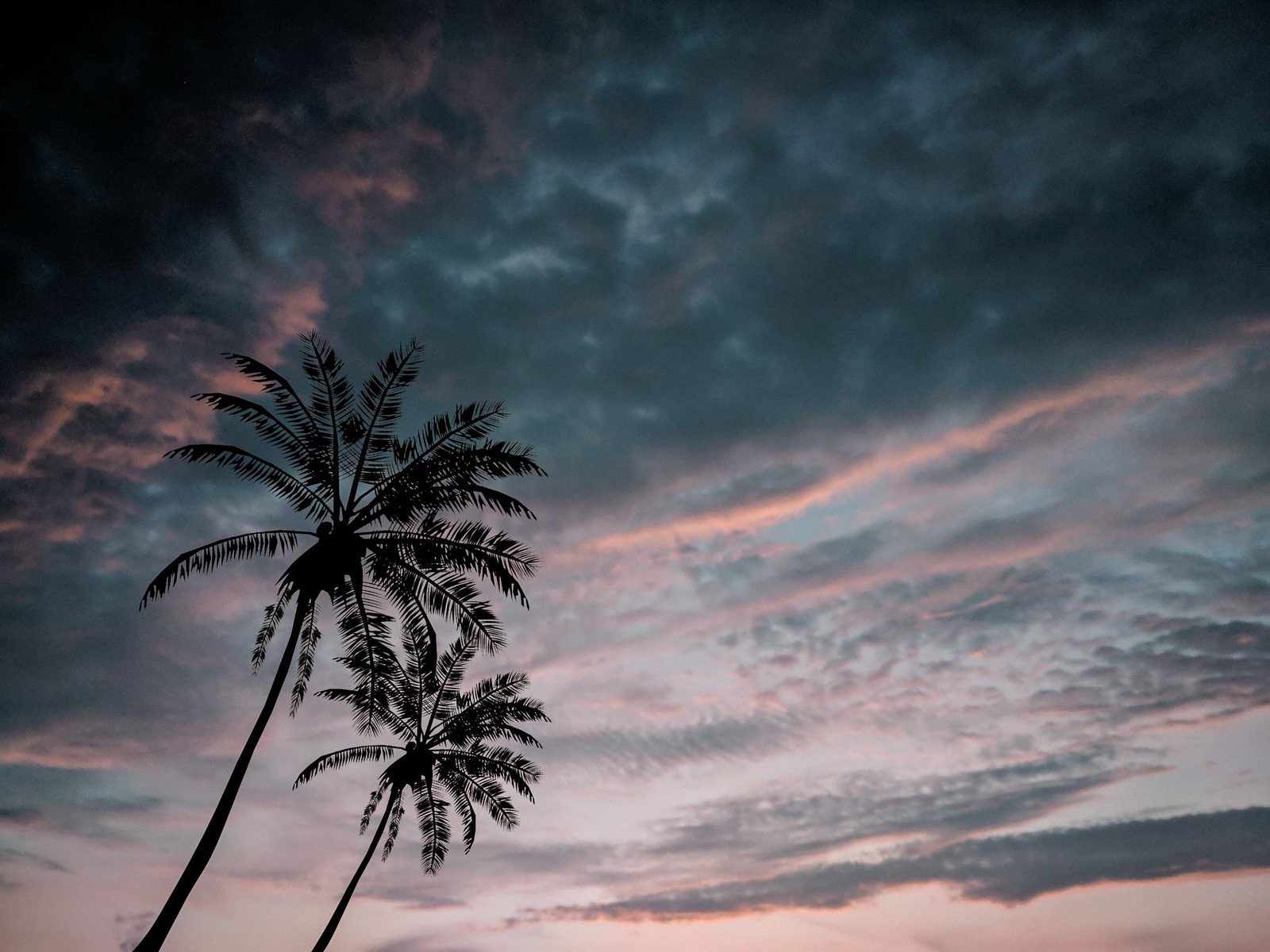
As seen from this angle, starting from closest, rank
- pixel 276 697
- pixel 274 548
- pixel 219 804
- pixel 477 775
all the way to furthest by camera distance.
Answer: pixel 219 804 < pixel 276 697 < pixel 274 548 < pixel 477 775

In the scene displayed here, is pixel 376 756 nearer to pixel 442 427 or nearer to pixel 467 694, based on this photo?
pixel 467 694

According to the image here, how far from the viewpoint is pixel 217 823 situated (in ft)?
47.8

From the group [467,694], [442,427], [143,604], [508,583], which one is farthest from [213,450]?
[467,694]

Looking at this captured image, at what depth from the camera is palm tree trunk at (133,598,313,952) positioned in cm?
1377

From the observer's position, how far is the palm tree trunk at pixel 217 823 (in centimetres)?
1377

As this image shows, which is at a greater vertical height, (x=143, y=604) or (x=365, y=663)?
(x=143, y=604)

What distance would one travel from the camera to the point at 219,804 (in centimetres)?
1480

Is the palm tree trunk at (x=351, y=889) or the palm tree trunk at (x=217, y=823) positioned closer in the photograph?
the palm tree trunk at (x=217, y=823)

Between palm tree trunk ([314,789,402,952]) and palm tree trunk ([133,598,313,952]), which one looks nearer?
palm tree trunk ([133,598,313,952])

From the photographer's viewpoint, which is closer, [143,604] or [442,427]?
[143,604]

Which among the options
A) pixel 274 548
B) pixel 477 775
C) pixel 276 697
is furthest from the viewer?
pixel 477 775

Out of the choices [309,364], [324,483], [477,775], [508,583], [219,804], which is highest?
[309,364]

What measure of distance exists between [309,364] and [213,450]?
9.07ft

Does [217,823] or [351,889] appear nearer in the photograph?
[217,823]
